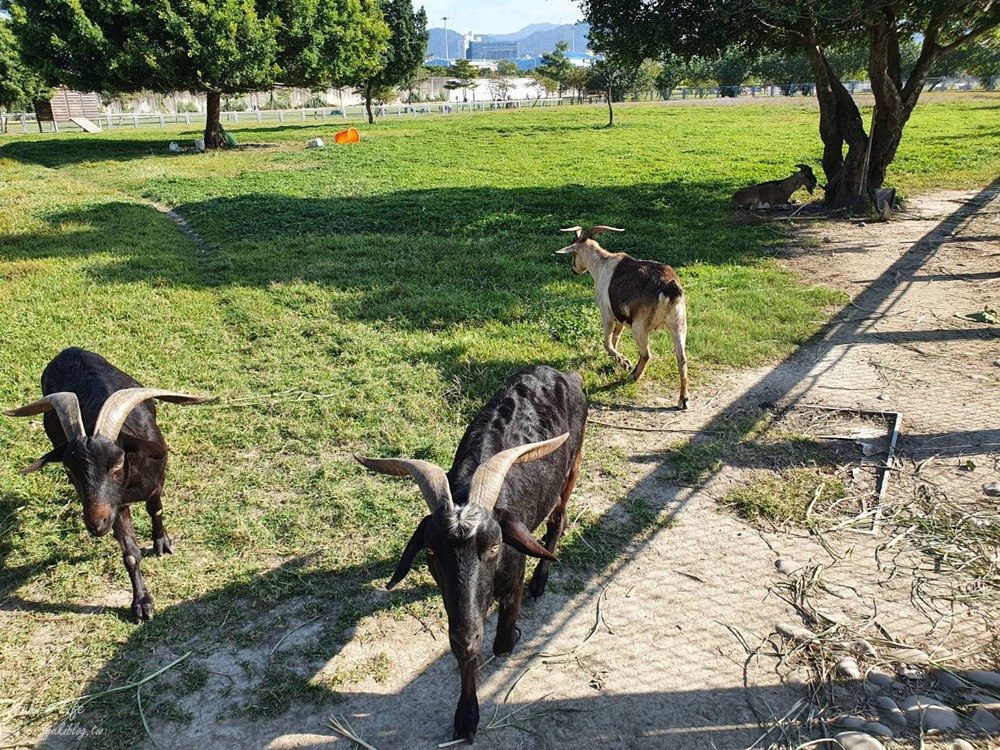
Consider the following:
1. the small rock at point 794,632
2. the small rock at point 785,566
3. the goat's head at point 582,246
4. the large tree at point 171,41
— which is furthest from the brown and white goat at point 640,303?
the large tree at point 171,41

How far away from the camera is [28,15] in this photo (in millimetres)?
22172

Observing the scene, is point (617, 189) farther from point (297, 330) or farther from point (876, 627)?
point (876, 627)

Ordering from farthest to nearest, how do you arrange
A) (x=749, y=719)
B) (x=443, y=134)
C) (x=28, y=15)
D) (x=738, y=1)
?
(x=443, y=134)
(x=28, y=15)
(x=738, y=1)
(x=749, y=719)

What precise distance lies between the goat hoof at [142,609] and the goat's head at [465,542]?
6.07ft

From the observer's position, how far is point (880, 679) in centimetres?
340

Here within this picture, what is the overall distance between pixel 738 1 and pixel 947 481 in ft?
35.2

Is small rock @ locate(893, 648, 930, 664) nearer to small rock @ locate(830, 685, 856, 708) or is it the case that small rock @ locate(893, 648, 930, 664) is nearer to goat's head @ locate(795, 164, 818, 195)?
small rock @ locate(830, 685, 856, 708)

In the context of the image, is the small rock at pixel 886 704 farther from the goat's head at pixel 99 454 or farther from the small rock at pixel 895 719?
the goat's head at pixel 99 454

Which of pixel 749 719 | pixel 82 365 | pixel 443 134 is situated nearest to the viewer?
pixel 749 719

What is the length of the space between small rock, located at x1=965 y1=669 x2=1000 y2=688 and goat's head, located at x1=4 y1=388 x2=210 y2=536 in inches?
183

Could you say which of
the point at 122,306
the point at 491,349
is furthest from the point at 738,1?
the point at 122,306

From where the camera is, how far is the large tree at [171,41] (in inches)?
858

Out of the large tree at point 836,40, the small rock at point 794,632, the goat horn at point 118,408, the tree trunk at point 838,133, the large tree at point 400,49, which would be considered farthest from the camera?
the large tree at point 400,49

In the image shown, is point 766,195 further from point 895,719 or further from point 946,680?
point 895,719
